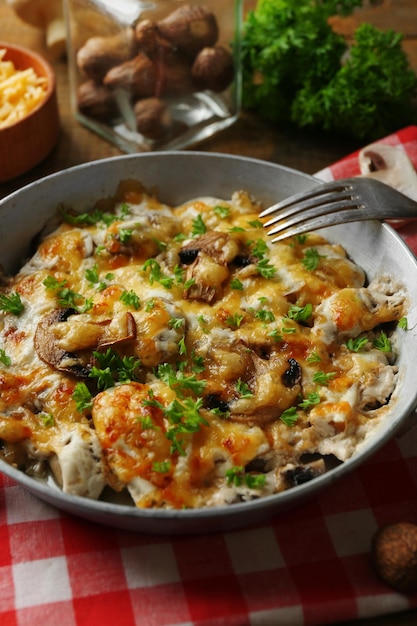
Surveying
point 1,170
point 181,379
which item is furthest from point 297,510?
point 1,170

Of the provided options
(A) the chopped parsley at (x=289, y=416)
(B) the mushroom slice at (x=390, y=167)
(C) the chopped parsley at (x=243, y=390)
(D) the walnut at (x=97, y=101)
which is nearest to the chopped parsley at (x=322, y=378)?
(A) the chopped parsley at (x=289, y=416)

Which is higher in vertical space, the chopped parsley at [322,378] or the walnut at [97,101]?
the walnut at [97,101]

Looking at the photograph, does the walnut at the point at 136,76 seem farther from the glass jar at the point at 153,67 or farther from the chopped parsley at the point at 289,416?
the chopped parsley at the point at 289,416

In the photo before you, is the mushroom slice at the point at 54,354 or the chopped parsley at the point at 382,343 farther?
the chopped parsley at the point at 382,343

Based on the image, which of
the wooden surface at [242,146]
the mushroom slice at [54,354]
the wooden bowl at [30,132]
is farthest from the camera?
the wooden surface at [242,146]

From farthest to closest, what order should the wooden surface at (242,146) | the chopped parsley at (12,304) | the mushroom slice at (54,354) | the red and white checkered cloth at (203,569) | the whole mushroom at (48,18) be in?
the whole mushroom at (48,18) < the wooden surface at (242,146) < the chopped parsley at (12,304) < the mushroom slice at (54,354) < the red and white checkered cloth at (203,569)

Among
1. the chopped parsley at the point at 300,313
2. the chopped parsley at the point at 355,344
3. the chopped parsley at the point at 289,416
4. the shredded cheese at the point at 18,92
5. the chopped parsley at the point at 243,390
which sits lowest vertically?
the chopped parsley at the point at 289,416

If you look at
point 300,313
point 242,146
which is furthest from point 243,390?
point 242,146
